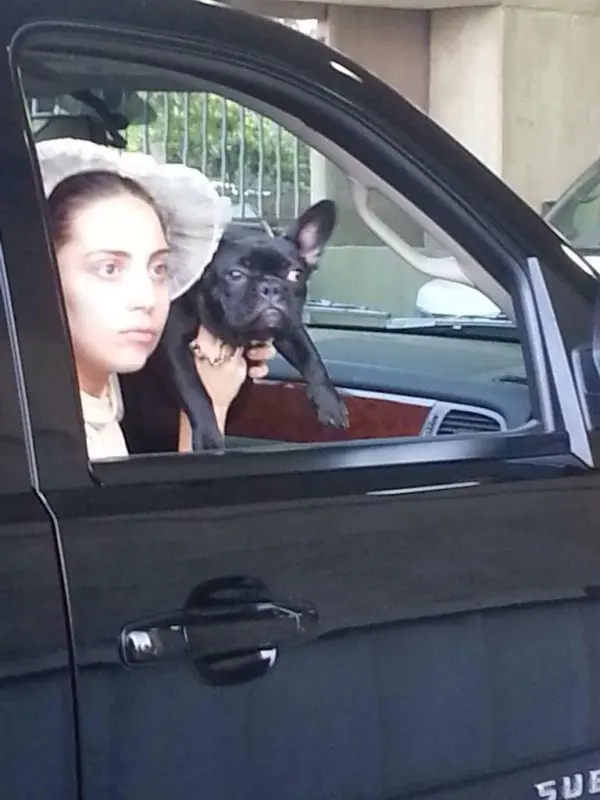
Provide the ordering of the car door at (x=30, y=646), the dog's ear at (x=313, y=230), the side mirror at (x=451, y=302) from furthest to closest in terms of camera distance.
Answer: the side mirror at (x=451, y=302) < the dog's ear at (x=313, y=230) < the car door at (x=30, y=646)

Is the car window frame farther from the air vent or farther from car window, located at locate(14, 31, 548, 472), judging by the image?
the air vent

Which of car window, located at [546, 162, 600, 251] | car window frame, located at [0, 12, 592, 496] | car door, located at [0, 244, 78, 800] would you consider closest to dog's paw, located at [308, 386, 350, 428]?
car window frame, located at [0, 12, 592, 496]

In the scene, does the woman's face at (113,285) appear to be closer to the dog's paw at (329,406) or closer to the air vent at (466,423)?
the dog's paw at (329,406)

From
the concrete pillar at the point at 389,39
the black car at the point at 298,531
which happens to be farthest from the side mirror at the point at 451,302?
the concrete pillar at the point at 389,39

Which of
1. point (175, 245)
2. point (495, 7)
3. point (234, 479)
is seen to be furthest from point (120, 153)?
point (495, 7)

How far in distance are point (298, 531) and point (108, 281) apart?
1.25 ft

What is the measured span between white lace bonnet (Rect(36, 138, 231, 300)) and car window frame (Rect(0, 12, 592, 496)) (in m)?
0.13

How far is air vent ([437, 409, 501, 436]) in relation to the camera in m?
2.38

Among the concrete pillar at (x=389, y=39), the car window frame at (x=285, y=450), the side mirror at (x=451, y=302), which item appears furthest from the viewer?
the concrete pillar at (x=389, y=39)

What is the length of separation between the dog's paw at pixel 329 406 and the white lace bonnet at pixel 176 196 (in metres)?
0.29

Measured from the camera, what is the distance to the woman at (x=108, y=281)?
1856 mm

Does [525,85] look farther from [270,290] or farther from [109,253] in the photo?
[109,253]

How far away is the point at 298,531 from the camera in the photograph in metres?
1.85

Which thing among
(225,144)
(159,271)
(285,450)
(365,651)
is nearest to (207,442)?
(285,450)
